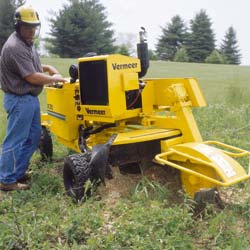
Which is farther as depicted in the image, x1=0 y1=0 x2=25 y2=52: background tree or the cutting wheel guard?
x1=0 y1=0 x2=25 y2=52: background tree

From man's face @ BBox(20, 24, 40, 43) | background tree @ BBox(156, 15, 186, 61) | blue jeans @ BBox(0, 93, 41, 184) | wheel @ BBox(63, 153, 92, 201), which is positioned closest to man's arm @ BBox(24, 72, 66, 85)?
blue jeans @ BBox(0, 93, 41, 184)

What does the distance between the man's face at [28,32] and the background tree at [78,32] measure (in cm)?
3072

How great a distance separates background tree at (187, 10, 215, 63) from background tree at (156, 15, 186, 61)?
1104 mm

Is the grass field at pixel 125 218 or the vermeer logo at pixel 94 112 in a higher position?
the vermeer logo at pixel 94 112

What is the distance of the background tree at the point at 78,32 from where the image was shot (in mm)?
35000

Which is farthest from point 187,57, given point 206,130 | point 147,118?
point 147,118

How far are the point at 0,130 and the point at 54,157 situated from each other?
1.82 meters

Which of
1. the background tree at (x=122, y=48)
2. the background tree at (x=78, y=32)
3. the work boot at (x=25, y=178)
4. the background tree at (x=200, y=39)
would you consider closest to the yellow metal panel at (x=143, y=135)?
the work boot at (x=25, y=178)

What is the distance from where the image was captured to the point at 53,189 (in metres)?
4.52

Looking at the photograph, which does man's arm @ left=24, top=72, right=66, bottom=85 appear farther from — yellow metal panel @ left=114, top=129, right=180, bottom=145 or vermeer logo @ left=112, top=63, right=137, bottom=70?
yellow metal panel @ left=114, top=129, right=180, bottom=145

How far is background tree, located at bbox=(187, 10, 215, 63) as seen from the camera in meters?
44.4

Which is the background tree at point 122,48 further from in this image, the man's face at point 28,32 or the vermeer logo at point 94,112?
the vermeer logo at point 94,112

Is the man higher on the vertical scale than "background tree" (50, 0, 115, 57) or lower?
lower

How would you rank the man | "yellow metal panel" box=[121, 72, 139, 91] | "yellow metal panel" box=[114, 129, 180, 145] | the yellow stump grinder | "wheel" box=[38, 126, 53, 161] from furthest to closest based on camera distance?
"wheel" box=[38, 126, 53, 161] → the man → "yellow metal panel" box=[121, 72, 139, 91] → "yellow metal panel" box=[114, 129, 180, 145] → the yellow stump grinder
